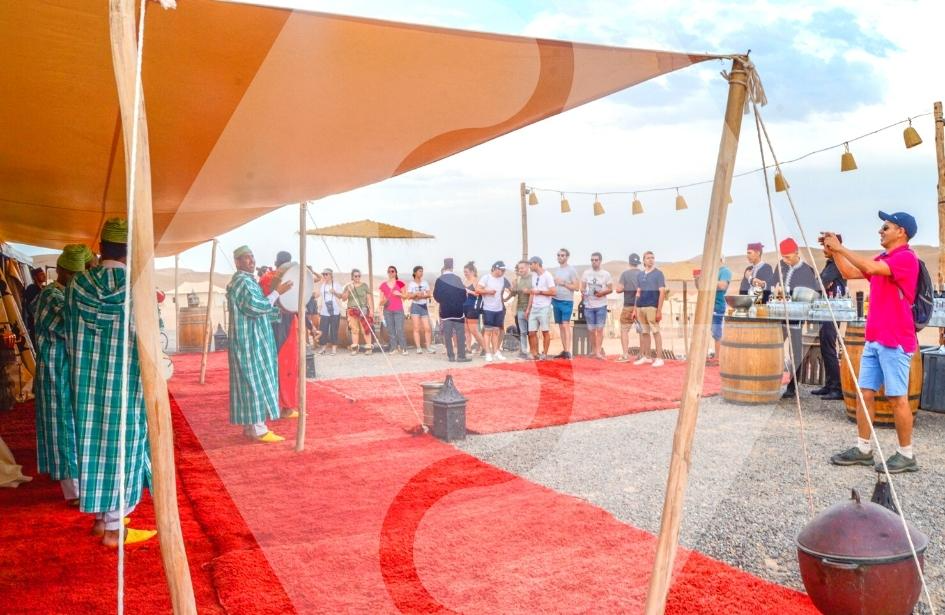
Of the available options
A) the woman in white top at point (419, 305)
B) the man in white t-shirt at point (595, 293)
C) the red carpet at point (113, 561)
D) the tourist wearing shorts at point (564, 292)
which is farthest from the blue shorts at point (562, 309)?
the red carpet at point (113, 561)

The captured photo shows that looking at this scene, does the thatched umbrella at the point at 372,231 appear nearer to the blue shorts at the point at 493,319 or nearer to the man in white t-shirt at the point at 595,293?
the blue shorts at the point at 493,319

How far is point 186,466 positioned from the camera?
15.2ft

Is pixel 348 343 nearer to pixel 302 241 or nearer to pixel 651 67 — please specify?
pixel 302 241

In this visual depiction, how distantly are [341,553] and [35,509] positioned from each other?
1.99m

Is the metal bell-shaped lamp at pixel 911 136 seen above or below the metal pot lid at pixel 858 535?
above

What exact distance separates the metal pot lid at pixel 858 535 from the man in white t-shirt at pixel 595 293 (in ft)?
24.3

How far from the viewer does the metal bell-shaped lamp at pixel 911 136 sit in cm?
824

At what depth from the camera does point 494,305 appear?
10.7 meters

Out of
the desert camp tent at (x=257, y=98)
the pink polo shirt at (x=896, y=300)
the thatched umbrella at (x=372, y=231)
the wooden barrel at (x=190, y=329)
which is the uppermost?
the thatched umbrella at (x=372, y=231)

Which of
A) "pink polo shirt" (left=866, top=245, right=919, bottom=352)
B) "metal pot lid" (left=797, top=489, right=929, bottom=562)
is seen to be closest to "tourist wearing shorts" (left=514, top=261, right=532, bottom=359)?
"pink polo shirt" (left=866, top=245, right=919, bottom=352)

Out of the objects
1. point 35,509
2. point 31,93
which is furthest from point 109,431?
point 31,93

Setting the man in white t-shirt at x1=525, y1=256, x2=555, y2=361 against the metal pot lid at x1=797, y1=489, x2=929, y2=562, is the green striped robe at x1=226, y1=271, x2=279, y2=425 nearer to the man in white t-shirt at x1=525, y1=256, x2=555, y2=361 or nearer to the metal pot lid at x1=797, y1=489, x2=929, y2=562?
the metal pot lid at x1=797, y1=489, x2=929, y2=562

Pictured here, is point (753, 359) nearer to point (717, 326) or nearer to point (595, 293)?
point (717, 326)

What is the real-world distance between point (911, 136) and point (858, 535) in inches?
310
